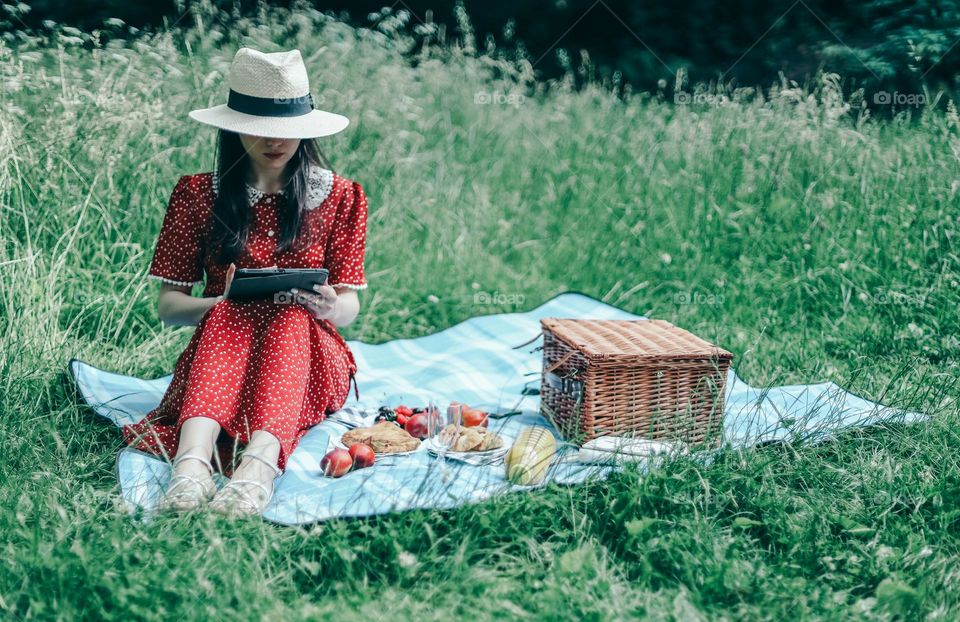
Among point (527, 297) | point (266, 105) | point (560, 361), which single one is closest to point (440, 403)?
point (560, 361)

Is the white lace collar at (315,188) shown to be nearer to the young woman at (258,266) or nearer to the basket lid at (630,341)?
the young woman at (258,266)

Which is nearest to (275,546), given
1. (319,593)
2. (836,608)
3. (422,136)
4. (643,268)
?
(319,593)

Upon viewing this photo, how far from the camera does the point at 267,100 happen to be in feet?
10.8

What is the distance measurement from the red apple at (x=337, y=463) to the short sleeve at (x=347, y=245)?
73cm

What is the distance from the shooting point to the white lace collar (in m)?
3.44

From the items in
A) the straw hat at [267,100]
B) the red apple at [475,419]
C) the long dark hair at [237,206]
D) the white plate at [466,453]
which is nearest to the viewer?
the white plate at [466,453]

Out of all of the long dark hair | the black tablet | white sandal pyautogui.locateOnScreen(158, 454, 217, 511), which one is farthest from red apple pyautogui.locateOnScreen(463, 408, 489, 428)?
white sandal pyautogui.locateOnScreen(158, 454, 217, 511)

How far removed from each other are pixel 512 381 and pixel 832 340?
1.58 m

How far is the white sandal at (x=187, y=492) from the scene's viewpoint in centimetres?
258

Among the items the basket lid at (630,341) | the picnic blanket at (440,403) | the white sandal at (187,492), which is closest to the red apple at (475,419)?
the picnic blanket at (440,403)

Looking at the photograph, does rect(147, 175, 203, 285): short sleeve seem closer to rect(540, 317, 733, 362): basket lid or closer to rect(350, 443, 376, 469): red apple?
rect(350, 443, 376, 469): red apple

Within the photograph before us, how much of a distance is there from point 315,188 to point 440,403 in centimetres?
106

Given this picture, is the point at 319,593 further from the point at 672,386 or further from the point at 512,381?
the point at 512,381

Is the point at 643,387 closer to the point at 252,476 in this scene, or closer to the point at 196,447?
the point at 252,476
